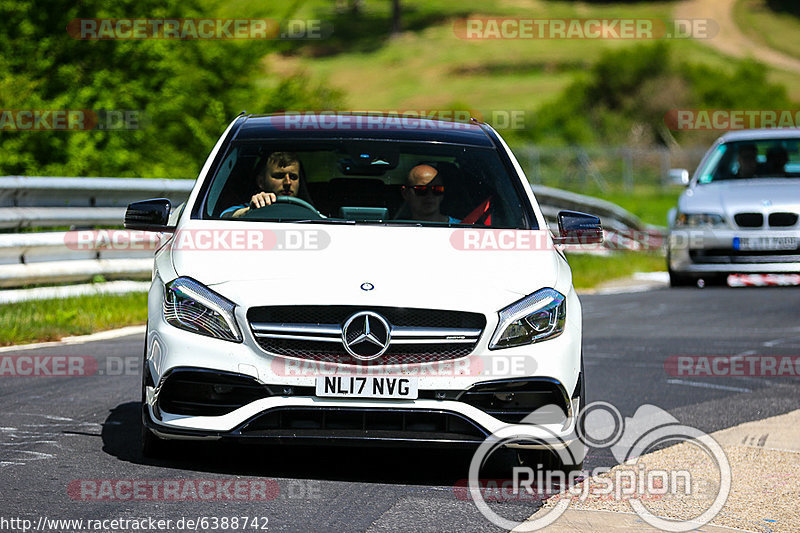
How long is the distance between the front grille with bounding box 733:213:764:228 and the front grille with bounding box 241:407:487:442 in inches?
368

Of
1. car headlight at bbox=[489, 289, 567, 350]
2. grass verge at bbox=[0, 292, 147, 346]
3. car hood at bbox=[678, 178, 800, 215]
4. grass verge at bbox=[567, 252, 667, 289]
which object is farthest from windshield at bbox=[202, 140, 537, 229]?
grass verge at bbox=[567, 252, 667, 289]

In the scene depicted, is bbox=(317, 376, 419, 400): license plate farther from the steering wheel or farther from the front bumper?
the front bumper

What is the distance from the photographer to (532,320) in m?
5.68

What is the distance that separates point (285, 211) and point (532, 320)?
1.56 meters

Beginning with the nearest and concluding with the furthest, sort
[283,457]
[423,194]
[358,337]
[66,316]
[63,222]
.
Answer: [358,337] < [283,457] < [423,194] < [66,316] < [63,222]

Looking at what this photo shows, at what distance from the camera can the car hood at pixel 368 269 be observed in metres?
5.57

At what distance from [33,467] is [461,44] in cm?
9339

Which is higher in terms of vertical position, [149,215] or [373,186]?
[373,186]

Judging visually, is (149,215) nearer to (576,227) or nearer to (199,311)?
(199,311)

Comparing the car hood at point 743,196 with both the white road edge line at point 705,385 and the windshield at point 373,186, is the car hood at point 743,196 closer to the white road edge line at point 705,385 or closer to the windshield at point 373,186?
the white road edge line at point 705,385

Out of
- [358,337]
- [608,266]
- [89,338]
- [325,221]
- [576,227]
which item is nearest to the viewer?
[358,337]

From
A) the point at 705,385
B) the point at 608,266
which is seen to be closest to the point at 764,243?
the point at 608,266

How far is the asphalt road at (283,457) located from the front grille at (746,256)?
3387mm

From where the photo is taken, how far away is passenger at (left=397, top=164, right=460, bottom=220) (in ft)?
22.2
